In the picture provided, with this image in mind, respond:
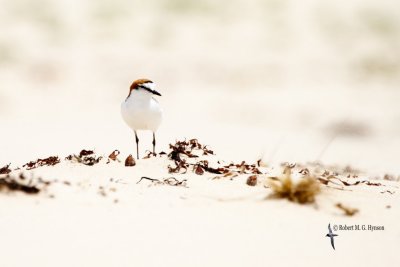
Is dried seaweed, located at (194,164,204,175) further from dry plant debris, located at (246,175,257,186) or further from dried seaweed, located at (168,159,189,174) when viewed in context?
dry plant debris, located at (246,175,257,186)

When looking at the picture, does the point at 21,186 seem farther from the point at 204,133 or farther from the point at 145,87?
the point at 204,133

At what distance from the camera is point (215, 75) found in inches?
759

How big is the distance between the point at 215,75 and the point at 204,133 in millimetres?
7354

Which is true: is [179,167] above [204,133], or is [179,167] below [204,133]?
above

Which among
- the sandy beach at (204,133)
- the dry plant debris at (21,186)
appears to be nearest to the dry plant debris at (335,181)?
the sandy beach at (204,133)

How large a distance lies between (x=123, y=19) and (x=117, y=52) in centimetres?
443

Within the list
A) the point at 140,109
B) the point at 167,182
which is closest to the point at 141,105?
the point at 140,109

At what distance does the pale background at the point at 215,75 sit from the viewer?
11391 millimetres

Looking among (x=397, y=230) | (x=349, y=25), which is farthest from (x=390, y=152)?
(x=349, y=25)

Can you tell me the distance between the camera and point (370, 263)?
3.48 m

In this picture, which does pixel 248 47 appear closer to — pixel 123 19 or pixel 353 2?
pixel 123 19

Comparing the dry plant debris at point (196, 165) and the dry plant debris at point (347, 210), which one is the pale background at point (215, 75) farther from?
the dry plant debris at point (347, 210)

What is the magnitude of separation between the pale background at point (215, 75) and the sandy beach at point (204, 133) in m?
0.09

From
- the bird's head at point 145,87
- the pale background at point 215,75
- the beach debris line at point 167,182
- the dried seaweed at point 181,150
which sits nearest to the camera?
the beach debris line at point 167,182
